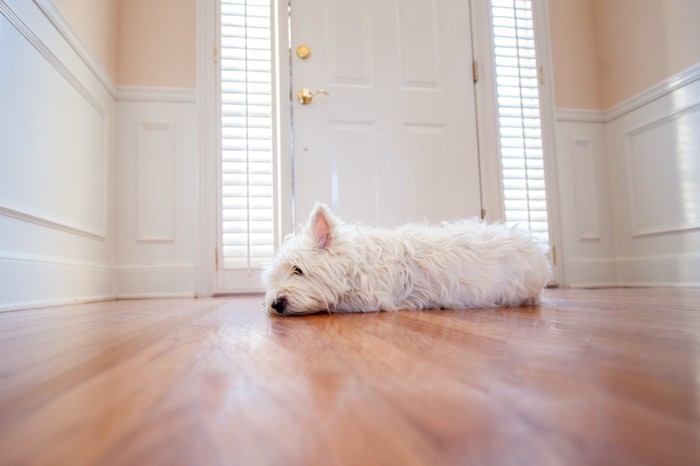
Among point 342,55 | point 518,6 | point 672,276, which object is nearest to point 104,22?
point 342,55

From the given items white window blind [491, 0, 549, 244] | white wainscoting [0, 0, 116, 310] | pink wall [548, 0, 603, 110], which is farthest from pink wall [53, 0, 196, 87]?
pink wall [548, 0, 603, 110]

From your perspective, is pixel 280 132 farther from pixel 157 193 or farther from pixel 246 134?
pixel 157 193

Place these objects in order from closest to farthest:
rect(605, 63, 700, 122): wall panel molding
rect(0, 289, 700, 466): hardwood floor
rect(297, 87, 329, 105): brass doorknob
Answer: rect(0, 289, 700, 466): hardwood floor → rect(605, 63, 700, 122): wall panel molding → rect(297, 87, 329, 105): brass doorknob

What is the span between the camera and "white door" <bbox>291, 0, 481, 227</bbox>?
9.84ft

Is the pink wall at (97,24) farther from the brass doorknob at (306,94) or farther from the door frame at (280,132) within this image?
the brass doorknob at (306,94)

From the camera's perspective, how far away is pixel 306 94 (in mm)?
2996

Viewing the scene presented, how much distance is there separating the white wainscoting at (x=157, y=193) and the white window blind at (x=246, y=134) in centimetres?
20

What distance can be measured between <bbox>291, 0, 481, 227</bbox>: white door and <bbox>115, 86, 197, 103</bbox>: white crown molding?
2.19ft

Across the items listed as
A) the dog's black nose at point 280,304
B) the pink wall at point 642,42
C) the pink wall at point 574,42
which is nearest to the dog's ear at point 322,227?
the dog's black nose at point 280,304

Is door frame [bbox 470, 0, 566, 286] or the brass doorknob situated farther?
door frame [bbox 470, 0, 566, 286]

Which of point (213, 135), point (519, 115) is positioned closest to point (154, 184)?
point (213, 135)

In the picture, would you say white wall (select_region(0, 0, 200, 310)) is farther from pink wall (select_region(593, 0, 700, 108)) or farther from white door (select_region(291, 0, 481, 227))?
pink wall (select_region(593, 0, 700, 108))

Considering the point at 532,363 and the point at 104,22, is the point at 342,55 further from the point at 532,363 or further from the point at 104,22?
the point at 532,363

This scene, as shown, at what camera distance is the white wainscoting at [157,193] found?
2.89 m
